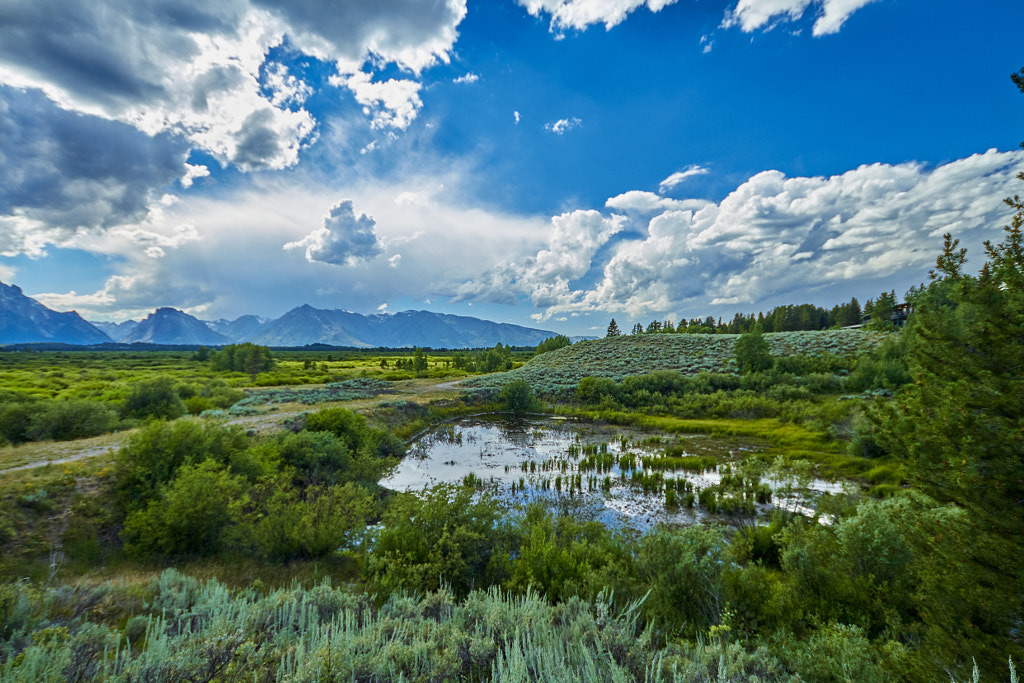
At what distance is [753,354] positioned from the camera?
38.3m

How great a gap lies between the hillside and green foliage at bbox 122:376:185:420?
2793cm

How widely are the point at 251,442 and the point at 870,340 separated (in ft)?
215

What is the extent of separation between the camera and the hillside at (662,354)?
44.7 metres

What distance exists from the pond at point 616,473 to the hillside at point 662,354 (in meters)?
18.4

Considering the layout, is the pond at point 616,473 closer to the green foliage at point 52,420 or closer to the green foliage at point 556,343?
the green foliage at point 52,420

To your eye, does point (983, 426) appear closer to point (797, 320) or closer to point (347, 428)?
point (347, 428)

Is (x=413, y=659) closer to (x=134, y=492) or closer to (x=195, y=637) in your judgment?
(x=195, y=637)

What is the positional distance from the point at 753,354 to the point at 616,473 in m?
29.9

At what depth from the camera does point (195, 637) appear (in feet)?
11.7

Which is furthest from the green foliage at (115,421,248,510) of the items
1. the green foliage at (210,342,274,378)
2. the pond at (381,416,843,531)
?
the green foliage at (210,342,274,378)

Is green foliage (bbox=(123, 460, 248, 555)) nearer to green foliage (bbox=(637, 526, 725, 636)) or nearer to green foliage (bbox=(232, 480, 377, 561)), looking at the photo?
green foliage (bbox=(232, 480, 377, 561))

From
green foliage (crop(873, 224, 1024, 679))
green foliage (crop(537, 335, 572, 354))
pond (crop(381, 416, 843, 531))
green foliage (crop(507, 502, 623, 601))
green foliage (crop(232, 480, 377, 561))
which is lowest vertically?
pond (crop(381, 416, 843, 531))

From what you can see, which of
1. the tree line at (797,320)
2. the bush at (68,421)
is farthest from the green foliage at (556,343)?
the bush at (68,421)

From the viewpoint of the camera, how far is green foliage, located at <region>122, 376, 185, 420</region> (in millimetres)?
20031
